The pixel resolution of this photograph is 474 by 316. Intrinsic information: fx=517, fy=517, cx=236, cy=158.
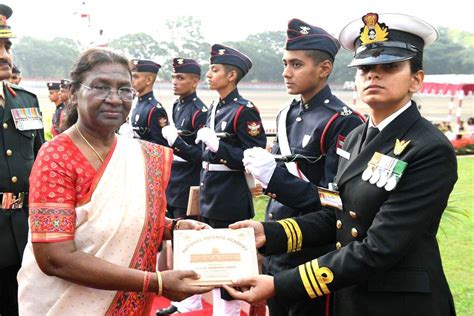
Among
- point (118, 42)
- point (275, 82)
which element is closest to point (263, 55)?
point (275, 82)

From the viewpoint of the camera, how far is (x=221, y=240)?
7.50 ft

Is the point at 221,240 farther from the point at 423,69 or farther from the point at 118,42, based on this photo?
the point at 118,42

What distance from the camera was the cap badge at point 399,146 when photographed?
1.97m

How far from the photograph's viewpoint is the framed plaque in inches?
85.8

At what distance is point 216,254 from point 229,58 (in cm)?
295

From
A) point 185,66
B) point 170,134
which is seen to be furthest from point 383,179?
point 185,66

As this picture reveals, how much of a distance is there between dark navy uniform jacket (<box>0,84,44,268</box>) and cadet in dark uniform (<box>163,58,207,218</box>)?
2179mm

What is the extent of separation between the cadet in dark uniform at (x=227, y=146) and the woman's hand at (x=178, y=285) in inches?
84.3

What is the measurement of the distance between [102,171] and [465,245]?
5.17m

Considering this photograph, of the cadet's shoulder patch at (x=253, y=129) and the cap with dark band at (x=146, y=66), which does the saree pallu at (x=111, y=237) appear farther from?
the cap with dark band at (x=146, y=66)

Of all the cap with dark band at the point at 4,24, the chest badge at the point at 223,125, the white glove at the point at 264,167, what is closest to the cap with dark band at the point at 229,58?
the chest badge at the point at 223,125

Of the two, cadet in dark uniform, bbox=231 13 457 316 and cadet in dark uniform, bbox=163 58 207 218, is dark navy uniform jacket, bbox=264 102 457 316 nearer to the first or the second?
cadet in dark uniform, bbox=231 13 457 316

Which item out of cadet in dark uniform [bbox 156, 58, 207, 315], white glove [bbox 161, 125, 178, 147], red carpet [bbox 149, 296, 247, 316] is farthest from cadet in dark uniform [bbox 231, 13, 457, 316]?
white glove [bbox 161, 125, 178, 147]

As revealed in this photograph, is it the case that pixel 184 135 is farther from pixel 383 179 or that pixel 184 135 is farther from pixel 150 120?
pixel 383 179
